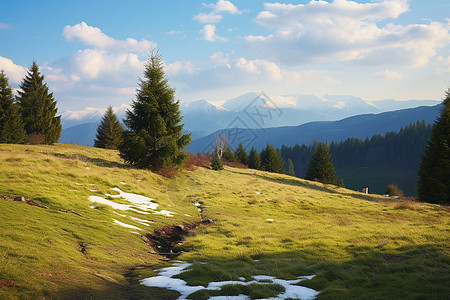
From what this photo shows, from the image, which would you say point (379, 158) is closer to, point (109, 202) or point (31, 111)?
point (31, 111)

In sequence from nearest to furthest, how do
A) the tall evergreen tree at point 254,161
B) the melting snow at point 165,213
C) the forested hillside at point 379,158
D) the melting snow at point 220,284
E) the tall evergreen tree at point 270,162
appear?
the melting snow at point 220,284 → the melting snow at point 165,213 → the tall evergreen tree at point 270,162 → the tall evergreen tree at point 254,161 → the forested hillside at point 379,158

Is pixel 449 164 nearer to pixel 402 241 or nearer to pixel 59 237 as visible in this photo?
pixel 402 241

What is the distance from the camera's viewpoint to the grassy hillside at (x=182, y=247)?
6.47 metres

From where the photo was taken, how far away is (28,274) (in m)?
5.68

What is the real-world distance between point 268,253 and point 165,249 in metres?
4.67

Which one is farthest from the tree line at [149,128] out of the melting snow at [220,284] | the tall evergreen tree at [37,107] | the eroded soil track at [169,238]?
the melting snow at [220,284]

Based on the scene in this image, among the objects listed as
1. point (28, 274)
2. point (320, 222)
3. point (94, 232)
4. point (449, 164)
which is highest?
point (449, 164)

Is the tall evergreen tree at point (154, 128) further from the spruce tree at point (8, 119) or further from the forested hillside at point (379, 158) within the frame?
the forested hillside at point (379, 158)

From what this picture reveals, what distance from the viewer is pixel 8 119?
36.9m

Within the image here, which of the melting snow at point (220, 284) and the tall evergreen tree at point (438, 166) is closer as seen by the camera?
the melting snow at point (220, 284)

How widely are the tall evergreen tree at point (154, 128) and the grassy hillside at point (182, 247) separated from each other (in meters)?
8.12

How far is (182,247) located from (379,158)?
19559cm

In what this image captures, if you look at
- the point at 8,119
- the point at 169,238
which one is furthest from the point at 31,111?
the point at 169,238

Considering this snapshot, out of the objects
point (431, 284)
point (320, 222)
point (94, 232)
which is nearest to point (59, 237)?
point (94, 232)
